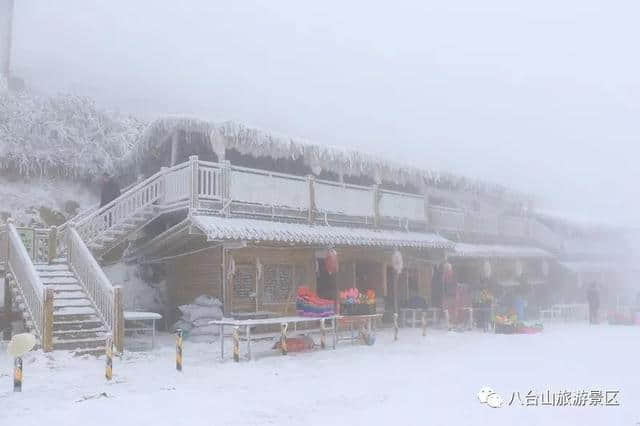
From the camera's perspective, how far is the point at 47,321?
11523mm

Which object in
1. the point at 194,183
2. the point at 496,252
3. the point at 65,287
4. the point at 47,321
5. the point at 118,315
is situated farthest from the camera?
the point at 496,252

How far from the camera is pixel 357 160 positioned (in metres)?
18.8

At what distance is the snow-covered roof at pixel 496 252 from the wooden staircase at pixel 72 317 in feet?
43.7

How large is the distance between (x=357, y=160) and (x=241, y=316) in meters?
5.91

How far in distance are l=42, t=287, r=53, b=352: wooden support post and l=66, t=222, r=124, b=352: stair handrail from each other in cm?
116

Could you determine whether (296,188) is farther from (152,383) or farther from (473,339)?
(152,383)

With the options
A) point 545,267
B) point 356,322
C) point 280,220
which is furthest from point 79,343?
point 545,267

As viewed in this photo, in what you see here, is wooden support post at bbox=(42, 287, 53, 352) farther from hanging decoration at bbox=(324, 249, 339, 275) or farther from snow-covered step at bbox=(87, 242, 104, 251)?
hanging decoration at bbox=(324, 249, 339, 275)

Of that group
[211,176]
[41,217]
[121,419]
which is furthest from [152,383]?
[41,217]

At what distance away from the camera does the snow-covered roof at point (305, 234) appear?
1453 centimetres

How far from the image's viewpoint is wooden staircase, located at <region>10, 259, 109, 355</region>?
39.4 feet

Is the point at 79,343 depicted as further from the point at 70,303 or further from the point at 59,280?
the point at 59,280

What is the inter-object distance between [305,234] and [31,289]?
22.4 feet

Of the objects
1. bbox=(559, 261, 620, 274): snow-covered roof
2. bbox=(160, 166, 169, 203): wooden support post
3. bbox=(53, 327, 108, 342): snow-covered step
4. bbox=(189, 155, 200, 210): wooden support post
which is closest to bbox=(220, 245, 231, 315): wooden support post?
bbox=(189, 155, 200, 210): wooden support post
